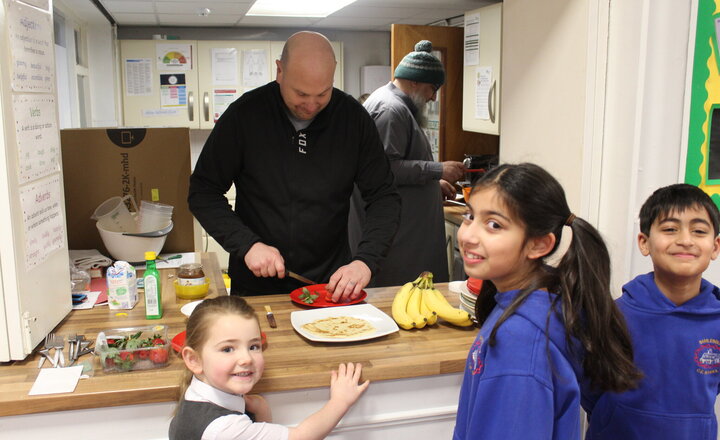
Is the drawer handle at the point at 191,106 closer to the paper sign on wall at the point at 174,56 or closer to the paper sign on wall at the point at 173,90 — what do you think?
the paper sign on wall at the point at 173,90

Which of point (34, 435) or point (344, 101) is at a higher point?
point (344, 101)

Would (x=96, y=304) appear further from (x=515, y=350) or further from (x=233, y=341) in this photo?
(x=515, y=350)

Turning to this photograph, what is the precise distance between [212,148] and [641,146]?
4.51ft

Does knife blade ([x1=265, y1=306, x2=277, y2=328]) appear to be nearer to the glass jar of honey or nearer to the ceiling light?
the glass jar of honey

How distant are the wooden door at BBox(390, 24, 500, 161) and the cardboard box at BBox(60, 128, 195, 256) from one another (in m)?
1.90

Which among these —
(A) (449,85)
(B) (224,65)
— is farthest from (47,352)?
(B) (224,65)

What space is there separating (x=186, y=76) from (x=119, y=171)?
3.14m

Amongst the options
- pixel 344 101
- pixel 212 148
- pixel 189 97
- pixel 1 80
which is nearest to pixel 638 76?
pixel 344 101

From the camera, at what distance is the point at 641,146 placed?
191 centimetres

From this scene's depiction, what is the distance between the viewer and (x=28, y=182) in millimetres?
1563

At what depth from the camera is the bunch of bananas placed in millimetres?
1743

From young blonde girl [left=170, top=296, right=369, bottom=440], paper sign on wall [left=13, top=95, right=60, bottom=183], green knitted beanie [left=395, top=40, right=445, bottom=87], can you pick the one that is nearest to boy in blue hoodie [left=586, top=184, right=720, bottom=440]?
young blonde girl [left=170, top=296, right=369, bottom=440]

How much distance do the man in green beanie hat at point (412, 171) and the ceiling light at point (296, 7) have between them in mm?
1384

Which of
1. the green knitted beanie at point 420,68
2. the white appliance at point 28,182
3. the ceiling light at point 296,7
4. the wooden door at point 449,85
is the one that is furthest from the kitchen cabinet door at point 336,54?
the white appliance at point 28,182
